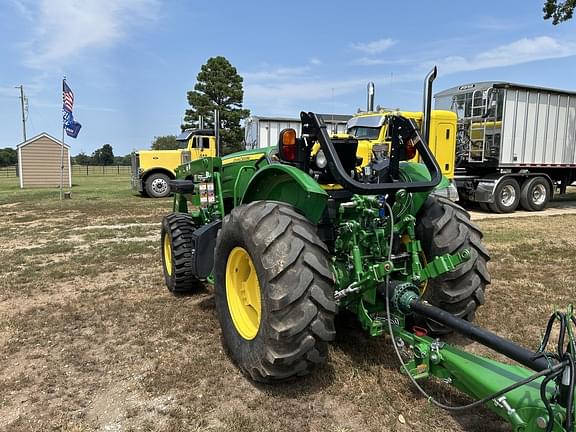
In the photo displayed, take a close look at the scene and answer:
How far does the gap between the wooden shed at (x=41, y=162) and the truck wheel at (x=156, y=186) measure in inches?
381

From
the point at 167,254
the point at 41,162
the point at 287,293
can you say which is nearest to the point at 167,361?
the point at 287,293

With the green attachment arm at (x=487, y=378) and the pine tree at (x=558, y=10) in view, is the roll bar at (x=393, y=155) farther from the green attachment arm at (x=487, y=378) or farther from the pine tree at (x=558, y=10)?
the pine tree at (x=558, y=10)

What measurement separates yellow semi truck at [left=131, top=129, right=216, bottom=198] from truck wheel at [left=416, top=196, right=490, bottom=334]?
15406 millimetres

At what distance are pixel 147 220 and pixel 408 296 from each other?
9.78 m

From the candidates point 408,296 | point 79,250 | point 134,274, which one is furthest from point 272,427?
point 79,250

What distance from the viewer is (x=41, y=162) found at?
26828mm

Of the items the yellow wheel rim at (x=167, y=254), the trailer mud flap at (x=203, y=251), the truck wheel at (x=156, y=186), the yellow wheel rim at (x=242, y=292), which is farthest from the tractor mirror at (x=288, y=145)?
the truck wheel at (x=156, y=186)

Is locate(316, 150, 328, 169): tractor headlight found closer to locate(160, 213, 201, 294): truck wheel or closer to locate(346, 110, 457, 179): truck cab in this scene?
locate(160, 213, 201, 294): truck wheel

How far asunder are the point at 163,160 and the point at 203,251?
1519 centimetres

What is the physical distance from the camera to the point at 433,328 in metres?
3.65

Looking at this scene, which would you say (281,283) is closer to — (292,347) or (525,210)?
(292,347)

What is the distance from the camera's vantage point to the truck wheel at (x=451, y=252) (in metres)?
3.59

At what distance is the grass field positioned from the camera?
115 inches

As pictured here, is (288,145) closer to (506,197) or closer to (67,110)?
(506,197)
